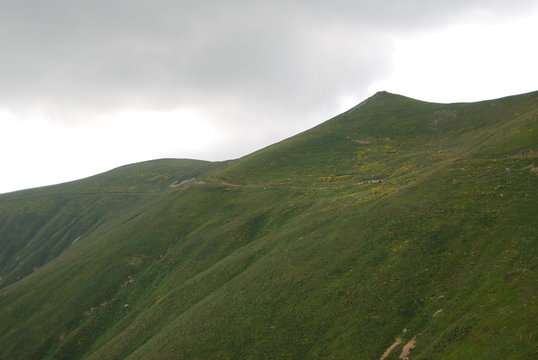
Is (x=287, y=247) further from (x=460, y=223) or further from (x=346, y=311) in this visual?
(x=460, y=223)

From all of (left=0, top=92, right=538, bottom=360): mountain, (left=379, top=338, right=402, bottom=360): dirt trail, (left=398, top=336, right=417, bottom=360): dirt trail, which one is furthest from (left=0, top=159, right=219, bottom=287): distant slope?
(left=398, top=336, right=417, bottom=360): dirt trail

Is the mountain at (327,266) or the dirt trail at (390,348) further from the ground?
the mountain at (327,266)

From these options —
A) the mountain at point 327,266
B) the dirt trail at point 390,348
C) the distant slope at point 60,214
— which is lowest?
the dirt trail at point 390,348

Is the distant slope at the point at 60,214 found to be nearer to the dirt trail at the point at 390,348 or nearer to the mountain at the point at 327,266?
the mountain at the point at 327,266

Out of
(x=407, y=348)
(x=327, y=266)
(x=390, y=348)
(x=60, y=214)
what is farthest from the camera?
(x=60, y=214)

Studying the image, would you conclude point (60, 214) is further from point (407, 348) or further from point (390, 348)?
point (407, 348)

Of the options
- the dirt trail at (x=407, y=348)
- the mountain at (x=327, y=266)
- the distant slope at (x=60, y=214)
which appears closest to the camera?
the dirt trail at (x=407, y=348)

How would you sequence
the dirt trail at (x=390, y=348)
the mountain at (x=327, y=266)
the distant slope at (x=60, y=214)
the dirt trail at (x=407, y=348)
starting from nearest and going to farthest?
the dirt trail at (x=407, y=348) < the dirt trail at (x=390, y=348) < the mountain at (x=327, y=266) < the distant slope at (x=60, y=214)

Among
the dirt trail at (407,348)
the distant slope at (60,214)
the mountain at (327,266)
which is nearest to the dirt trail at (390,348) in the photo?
the mountain at (327,266)

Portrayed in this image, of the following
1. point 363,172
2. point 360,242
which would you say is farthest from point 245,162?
point 360,242

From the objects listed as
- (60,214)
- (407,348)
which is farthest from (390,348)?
(60,214)

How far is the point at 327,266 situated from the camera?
4353 cm

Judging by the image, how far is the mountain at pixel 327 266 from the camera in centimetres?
2980

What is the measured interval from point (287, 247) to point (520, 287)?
105 feet
